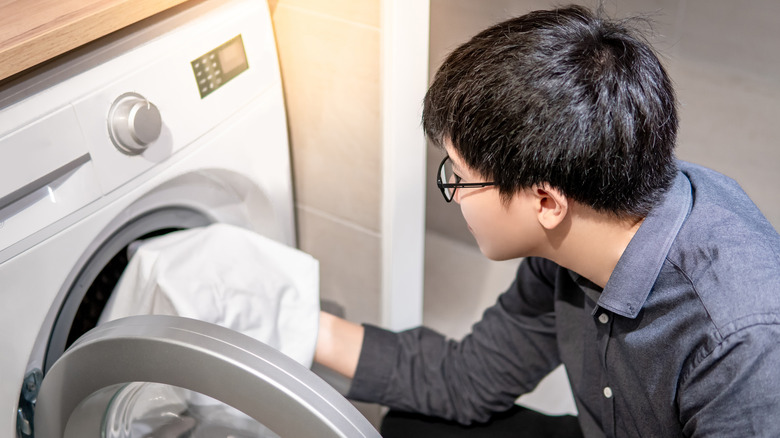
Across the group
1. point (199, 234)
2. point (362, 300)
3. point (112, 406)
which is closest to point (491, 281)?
point (362, 300)

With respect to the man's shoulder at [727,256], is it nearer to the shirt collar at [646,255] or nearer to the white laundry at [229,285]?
the shirt collar at [646,255]

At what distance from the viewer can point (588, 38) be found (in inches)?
29.2

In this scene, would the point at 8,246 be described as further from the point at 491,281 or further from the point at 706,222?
the point at 491,281

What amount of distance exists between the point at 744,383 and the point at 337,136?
25.9 inches

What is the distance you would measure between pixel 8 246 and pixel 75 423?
20 centimetres

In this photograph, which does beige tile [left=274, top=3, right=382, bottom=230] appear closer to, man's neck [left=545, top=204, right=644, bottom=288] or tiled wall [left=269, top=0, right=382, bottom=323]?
tiled wall [left=269, top=0, right=382, bottom=323]

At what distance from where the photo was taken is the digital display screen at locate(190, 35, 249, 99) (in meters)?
0.88

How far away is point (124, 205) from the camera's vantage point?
0.82 metres

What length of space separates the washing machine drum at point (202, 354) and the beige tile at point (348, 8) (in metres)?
0.32

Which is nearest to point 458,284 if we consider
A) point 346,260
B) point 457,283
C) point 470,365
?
point 457,283

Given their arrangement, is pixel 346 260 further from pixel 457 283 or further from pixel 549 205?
pixel 457 283

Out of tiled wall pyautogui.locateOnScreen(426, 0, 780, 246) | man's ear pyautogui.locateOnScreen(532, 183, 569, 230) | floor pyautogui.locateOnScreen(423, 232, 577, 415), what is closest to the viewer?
man's ear pyautogui.locateOnScreen(532, 183, 569, 230)

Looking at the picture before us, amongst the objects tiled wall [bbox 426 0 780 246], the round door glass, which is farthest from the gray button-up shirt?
tiled wall [bbox 426 0 780 246]

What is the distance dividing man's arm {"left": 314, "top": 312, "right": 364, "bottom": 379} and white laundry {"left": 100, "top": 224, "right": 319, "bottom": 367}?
0.38ft
